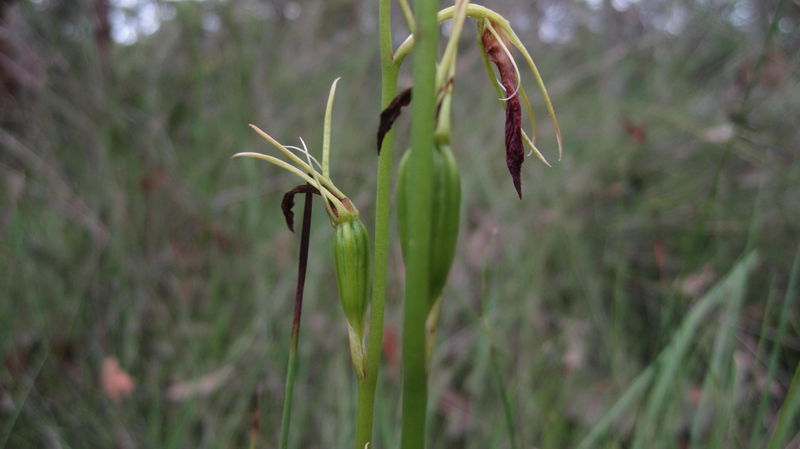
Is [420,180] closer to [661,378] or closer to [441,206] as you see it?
[441,206]

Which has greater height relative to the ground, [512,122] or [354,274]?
[512,122]

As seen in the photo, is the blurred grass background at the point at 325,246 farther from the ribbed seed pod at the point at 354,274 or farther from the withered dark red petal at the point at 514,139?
the withered dark red petal at the point at 514,139

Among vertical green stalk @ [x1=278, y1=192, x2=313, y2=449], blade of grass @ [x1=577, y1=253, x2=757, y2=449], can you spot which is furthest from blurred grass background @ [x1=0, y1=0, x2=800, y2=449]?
vertical green stalk @ [x1=278, y1=192, x2=313, y2=449]

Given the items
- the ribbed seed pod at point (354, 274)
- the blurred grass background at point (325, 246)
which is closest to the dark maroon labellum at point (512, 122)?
the ribbed seed pod at point (354, 274)

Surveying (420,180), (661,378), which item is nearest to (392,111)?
(420,180)

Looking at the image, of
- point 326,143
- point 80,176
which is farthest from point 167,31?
point 326,143
